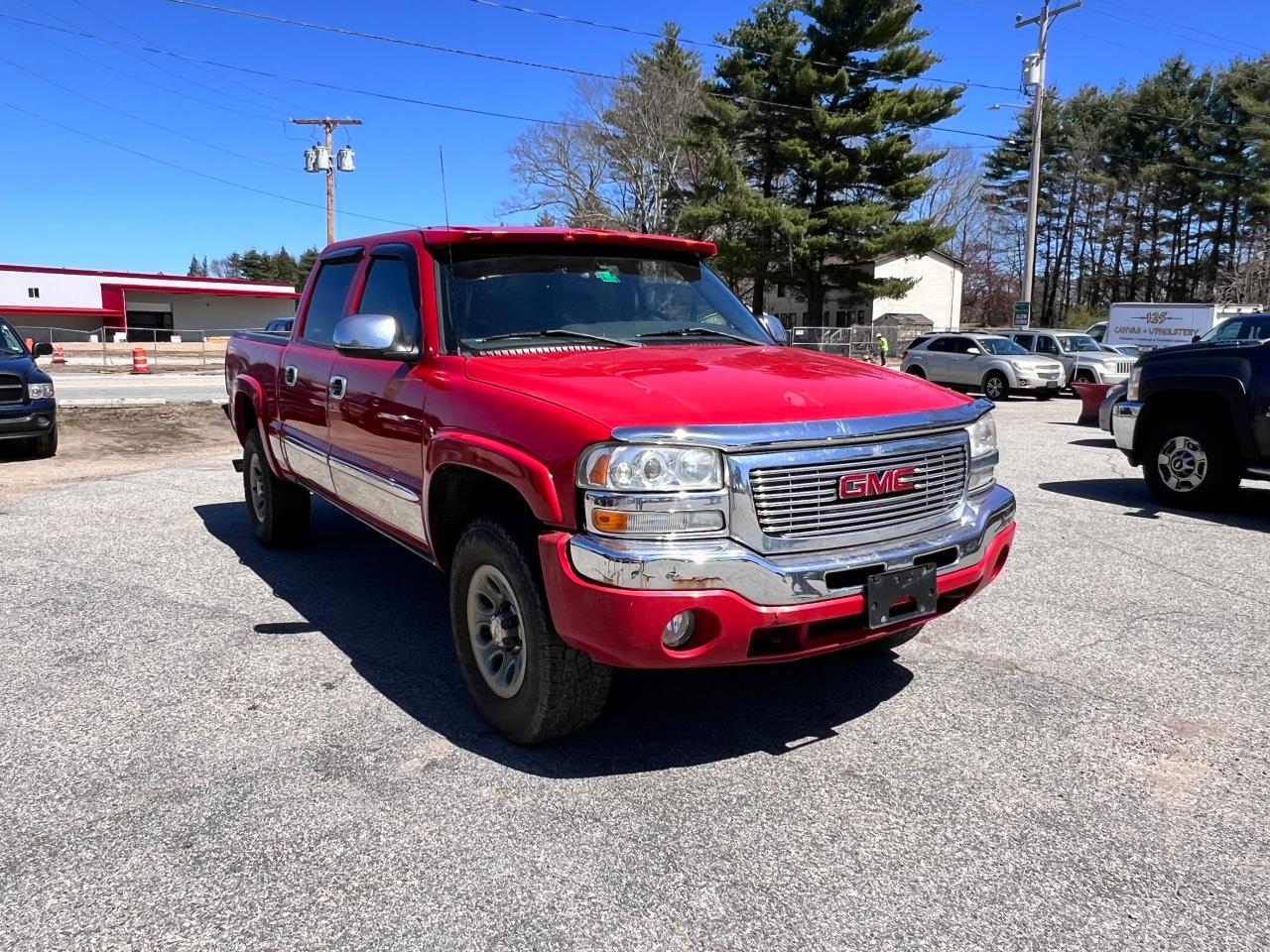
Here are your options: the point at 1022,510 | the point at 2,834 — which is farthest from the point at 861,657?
the point at 1022,510

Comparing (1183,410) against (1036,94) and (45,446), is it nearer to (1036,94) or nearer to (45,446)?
(45,446)

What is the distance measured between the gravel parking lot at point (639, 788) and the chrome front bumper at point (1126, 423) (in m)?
3.25

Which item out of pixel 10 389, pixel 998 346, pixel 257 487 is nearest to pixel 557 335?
pixel 257 487

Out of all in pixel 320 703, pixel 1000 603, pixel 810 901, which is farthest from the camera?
pixel 1000 603

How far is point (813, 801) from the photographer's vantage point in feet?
10.0

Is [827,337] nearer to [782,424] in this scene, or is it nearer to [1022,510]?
[1022,510]

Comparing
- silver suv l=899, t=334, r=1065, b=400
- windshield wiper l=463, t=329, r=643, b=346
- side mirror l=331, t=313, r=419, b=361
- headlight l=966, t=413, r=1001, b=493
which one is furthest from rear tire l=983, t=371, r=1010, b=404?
side mirror l=331, t=313, r=419, b=361

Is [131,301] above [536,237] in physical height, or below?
above

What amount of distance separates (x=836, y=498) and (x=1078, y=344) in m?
23.8

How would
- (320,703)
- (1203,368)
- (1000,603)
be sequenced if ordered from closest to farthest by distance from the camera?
(320,703), (1000,603), (1203,368)

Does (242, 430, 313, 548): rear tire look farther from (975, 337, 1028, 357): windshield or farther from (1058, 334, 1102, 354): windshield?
(1058, 334, 1102, 354): windshield

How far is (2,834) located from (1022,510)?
7.21 metres

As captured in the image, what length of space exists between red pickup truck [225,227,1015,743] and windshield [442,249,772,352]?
11 mm

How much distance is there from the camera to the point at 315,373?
16.4 ft
